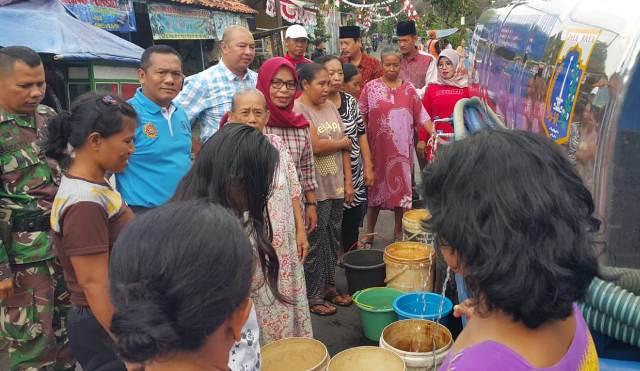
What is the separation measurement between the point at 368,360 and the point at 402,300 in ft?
2.20

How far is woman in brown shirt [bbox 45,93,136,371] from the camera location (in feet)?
5.22

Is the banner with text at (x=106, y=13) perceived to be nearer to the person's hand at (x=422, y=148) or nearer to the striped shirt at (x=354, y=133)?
the striped shirt at (x=354, y=133)

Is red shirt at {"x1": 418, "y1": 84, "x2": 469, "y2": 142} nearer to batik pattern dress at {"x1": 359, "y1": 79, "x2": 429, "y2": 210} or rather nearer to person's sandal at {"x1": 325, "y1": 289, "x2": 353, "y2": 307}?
batik pattern dress at {"x1": 359, "y1": 79, "x2": 429, "y2": 210}

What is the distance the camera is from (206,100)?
3.26 meters

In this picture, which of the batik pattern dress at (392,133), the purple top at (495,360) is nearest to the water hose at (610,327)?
the purple top at (495,360)

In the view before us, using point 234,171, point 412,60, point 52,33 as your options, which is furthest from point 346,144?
point 52,33

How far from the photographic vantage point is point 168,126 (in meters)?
2.68

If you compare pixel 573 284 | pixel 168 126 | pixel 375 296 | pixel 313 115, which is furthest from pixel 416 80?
pixel 573 284

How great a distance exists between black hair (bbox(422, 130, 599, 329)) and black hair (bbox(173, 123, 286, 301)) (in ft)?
3.07

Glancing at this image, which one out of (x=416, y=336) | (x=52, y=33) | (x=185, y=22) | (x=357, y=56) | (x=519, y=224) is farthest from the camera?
(x=185, y=22)

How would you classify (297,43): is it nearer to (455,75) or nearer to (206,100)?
(455,75)

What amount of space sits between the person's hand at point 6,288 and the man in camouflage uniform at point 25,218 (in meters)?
0.02

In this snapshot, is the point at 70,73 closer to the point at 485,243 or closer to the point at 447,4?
the point at 485,243

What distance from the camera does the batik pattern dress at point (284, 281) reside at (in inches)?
94.6
